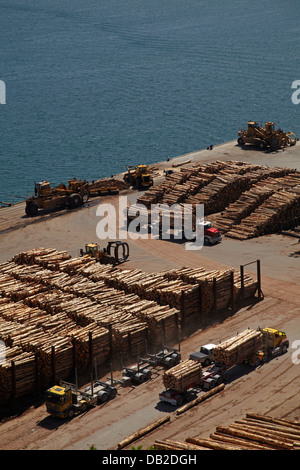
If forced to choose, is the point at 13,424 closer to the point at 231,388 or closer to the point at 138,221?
the point at 231,388

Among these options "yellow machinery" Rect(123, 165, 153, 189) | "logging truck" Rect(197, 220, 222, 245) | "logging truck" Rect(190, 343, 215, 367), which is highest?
"yellow machinery" Rect(123, 165, 153, 189)

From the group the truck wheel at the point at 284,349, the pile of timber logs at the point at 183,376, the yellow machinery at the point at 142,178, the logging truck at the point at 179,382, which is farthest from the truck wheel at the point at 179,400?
the yellow machinery at the point at 142,178

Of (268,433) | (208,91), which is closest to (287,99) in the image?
(208,91)

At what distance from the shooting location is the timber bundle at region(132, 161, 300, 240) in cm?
7962

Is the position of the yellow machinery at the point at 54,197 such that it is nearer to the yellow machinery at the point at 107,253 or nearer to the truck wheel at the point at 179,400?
→ the yellow machinery at the point at 107,253

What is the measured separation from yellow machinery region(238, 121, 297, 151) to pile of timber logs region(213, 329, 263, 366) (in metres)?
62.8

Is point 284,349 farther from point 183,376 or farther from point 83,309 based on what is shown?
point 83,309

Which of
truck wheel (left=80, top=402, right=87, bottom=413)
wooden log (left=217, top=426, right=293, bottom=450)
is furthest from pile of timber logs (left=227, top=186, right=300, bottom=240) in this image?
wooden log (left=217, top=426, right=293, bottom=450)

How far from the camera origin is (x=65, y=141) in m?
152

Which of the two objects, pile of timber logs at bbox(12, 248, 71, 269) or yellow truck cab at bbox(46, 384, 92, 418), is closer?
yellow truck cab at bbox(46, 384, 92, 418)

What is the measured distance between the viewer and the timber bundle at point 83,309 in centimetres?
4944

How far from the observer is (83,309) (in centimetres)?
5572

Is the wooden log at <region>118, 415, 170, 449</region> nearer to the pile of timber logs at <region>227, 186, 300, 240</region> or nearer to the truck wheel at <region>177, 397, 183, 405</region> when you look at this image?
the truck wheel at <region>177, 397, 183, 405</region>

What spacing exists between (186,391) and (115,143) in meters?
108
